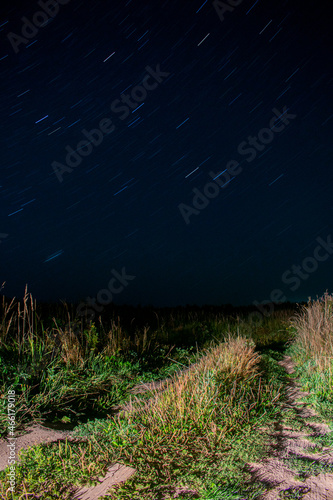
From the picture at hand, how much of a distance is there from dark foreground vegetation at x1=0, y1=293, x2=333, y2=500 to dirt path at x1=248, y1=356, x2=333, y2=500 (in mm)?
113

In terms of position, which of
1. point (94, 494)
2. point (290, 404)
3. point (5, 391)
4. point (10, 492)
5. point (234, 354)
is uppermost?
point (5, 391)

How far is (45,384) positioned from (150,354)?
8.93 feet

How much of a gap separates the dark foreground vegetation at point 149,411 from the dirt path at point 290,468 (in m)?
0.11

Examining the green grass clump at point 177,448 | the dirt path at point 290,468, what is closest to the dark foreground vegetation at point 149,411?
the green grass clump at point 177,448

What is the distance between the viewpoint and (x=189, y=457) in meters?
2.97

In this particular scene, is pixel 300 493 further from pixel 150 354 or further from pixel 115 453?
pixel 150 354

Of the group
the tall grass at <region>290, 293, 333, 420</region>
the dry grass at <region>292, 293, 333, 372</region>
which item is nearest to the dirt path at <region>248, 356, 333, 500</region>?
the tall grass at <region>290, 293, 333, 420</region>

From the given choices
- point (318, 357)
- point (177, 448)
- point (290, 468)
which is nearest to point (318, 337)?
point (318, 357)


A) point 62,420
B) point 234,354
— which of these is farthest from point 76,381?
point 234,354

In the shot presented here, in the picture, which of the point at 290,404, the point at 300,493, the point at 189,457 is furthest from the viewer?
the point at 290,404

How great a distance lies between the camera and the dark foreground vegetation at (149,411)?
2693 mm

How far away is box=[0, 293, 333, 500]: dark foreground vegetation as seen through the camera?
2.69 metres

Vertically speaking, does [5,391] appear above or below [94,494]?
above

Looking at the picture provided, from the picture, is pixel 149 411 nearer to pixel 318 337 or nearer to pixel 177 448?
pixel 177 448
